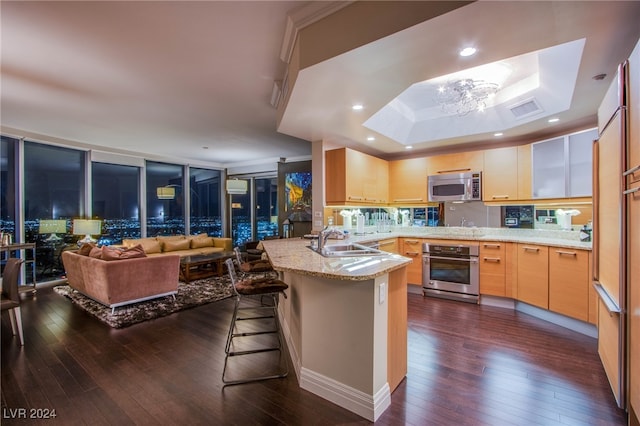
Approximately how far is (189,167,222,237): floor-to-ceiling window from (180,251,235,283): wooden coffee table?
2.29m

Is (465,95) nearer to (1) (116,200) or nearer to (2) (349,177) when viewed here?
(2) (349,177)

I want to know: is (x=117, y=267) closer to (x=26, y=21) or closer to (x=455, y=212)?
(x=26, y=21)

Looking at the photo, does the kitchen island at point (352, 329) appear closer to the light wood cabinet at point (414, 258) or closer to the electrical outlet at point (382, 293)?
the electrical outlet at point (382, 293)

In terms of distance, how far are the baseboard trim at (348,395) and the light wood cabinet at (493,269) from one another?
265 cm

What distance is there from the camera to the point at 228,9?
188 centimetres

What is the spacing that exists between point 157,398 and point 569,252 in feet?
13.3

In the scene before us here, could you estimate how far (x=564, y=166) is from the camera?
3582 mm

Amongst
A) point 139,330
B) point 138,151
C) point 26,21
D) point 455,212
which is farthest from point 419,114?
point 138,151

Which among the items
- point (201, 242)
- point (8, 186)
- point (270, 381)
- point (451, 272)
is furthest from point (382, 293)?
point (8, 186)

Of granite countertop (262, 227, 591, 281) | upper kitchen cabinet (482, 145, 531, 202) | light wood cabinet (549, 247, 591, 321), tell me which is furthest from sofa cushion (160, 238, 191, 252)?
light wood cabinet (549, 247, 591, 321)

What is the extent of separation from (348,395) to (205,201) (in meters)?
7.30

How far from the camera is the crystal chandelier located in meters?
3.08

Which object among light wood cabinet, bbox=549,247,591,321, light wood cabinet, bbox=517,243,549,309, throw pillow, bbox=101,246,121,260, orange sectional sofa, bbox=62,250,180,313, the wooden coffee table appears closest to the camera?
light wood cabinet, bbox=549,247,591,321

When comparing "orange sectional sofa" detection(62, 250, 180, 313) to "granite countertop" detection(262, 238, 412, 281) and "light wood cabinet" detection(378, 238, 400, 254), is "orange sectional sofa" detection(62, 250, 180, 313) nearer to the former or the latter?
"granite countertop" detection(262, 238, 412, 281)
